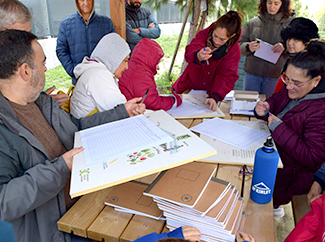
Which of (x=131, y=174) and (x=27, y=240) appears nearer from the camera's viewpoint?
(x=131, y=174)

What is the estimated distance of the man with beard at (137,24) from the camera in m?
3.69

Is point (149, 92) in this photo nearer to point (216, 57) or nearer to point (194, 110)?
point (194, 110)

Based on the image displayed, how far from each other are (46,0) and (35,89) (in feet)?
9.41

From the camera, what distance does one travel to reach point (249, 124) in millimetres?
1938

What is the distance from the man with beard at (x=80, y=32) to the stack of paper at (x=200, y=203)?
2.29m

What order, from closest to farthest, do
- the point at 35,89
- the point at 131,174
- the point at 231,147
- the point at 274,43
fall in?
the point at 131,174 < the point at 35,89 < the point at 231,147 < the point at 274,43

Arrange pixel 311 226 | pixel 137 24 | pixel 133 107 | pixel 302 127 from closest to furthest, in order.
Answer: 1. pixel 311 226
2. pixel 302 127
3. pixel 133 107
4. pixel 137 24

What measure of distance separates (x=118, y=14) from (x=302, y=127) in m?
2.45

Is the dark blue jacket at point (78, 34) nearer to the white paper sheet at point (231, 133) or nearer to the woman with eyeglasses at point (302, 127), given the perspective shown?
the white paper sheet at point (231, 133)

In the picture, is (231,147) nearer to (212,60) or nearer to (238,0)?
(212,60)

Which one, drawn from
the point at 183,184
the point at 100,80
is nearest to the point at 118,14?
the point at 100,80

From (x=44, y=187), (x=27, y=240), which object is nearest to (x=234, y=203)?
(x=44, y=187)

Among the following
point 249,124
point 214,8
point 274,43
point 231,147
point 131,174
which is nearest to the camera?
point 131,174

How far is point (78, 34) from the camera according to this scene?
297 cm
